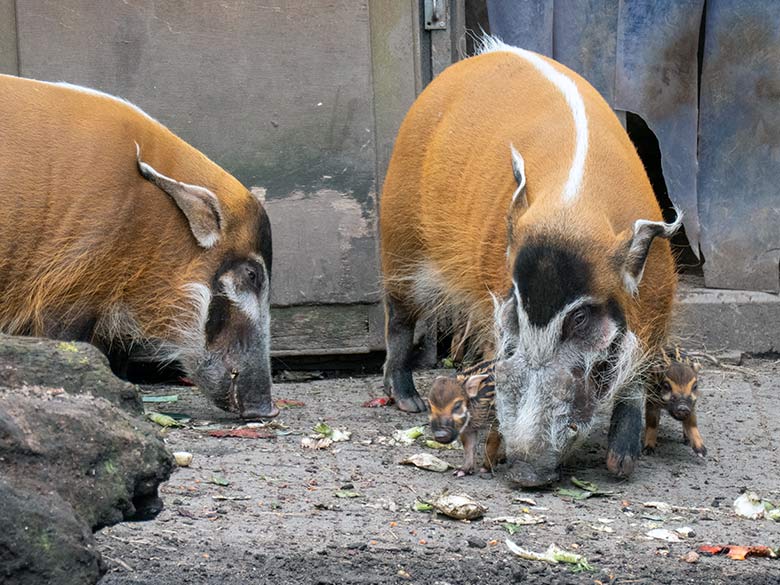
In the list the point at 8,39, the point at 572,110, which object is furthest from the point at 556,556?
the point at 8,39

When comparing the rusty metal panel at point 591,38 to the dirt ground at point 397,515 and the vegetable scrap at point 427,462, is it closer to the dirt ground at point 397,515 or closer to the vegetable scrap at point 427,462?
the dirt ground at point 397,515

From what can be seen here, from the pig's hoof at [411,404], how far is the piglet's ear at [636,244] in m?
1.86

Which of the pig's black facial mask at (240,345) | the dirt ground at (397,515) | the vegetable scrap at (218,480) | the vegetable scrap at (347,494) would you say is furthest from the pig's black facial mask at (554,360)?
the pig's black facial mask at (240,345)

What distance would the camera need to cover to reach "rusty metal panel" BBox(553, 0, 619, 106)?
7.38m

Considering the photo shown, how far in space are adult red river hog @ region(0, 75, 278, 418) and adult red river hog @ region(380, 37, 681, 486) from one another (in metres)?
0.87

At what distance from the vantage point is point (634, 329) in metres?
5.10

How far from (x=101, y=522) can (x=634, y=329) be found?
8.94 feet

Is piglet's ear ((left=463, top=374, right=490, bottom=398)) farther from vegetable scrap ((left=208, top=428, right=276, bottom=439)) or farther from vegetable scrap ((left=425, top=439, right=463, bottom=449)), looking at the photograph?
vegetable scrap ((left=208, top=428, right=276, bottom=439))

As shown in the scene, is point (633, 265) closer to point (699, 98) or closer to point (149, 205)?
point (149, 205)

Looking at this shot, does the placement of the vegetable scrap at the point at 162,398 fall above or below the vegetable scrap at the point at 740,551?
below

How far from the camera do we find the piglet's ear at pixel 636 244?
4.89 meters

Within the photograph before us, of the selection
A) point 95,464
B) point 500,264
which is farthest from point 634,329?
point 95,464

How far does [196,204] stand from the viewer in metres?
5.95

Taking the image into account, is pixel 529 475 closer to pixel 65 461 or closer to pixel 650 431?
pixel 650 431
